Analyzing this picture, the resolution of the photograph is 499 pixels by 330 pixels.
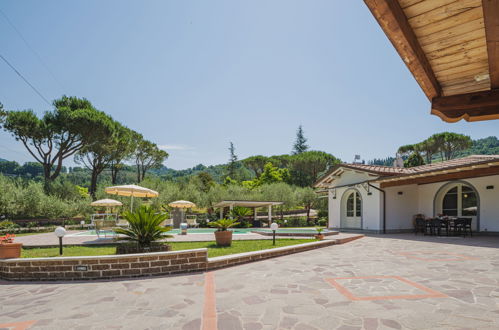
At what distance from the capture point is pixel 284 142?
193 feet

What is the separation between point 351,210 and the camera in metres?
16.9

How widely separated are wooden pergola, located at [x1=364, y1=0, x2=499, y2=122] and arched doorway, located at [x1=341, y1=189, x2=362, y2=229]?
45.9ft

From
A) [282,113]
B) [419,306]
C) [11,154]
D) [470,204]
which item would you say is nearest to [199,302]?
[419,306]

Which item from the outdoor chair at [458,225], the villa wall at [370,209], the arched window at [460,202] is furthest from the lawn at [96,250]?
the arched window at [460,202]

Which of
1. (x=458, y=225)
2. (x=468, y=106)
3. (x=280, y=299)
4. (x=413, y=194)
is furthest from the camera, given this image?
(x=413, y=194)

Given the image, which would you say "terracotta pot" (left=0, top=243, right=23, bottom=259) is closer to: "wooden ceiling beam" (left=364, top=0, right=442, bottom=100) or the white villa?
"wooden ceiling beam" (left=364, top=0, right=442, bottom=100)

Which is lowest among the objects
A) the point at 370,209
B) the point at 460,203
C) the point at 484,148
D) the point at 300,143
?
the point at 370,209

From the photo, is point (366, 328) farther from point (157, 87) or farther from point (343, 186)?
point (157, 87)

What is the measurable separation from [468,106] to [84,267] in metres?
6.57

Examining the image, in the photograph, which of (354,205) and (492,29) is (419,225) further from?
(492,29)

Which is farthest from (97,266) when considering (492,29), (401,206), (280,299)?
(401,206)

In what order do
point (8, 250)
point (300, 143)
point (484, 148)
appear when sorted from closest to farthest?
point (8, 250), point (484, 148), point (300, 143)

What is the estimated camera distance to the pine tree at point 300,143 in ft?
191

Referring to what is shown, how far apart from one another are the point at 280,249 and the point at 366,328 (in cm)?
503
